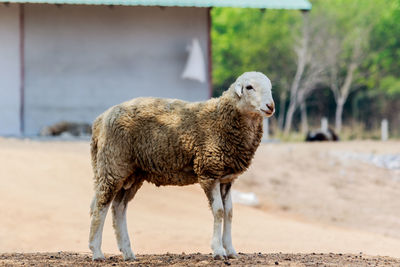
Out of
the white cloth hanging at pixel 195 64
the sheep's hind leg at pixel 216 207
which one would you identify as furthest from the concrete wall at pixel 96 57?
the sheep's hind leg at pixel 216 207

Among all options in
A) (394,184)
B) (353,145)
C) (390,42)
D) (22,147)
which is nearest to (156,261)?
(22,147)

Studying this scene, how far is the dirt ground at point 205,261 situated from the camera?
25.5ft

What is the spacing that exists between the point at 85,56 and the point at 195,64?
3298 millimetres

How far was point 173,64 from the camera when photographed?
22.4 metres

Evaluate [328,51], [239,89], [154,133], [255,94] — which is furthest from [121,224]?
[328,51]

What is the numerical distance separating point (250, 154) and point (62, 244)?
17.2 feet

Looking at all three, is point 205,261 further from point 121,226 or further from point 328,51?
point 328,51

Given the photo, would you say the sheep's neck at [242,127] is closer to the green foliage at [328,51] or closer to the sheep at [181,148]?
the sheep at [181,148]

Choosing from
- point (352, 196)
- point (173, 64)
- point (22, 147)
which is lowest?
point (352, 196)

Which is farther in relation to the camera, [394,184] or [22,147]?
[394,184]

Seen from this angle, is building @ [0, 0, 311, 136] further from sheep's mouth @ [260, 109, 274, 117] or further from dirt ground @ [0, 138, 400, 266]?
sheep's mouth @ [260, 109, 274, 117]

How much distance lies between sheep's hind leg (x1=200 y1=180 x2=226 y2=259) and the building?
14.4 meters

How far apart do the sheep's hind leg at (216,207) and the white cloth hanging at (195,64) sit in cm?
1447

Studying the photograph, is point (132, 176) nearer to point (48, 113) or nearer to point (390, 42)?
point (48, 113)
